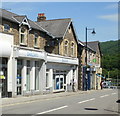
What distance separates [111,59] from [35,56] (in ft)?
283

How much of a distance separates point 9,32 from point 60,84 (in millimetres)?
12698

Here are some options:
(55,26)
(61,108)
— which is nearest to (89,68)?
(55,26)

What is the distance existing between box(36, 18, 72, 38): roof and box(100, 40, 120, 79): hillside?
72350 millimetres

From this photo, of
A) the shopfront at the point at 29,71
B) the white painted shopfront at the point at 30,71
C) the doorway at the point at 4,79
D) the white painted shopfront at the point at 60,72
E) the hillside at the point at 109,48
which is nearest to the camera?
the doorway at the point at 4,79

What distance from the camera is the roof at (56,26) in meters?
34.1

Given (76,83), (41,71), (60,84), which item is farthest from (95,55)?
(41,71)

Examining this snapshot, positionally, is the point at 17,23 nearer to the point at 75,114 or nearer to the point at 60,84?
the point at 60,84

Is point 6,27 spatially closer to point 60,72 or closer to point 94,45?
point 60,72

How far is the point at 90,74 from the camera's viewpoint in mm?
46156

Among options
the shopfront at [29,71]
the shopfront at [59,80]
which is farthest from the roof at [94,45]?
the shopfront at [29,71]

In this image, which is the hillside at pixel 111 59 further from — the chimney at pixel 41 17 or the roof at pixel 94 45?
the chimney at pixel 41 17

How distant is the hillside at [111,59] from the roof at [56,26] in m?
72.4

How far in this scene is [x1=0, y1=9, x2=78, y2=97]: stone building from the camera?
22547 mm

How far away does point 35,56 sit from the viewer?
1015 inches
